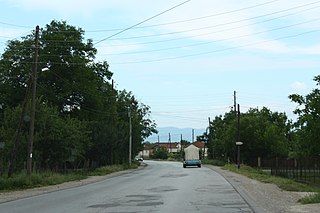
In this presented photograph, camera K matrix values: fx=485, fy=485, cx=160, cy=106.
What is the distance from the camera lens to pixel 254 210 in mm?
14789

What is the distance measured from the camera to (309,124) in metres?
39.9

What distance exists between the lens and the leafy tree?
3924 centimetres

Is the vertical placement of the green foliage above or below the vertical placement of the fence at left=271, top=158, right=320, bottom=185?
above

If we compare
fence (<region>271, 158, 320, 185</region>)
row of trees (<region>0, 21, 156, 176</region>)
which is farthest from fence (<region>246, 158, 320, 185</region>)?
row of trees (<region>0, 21, 156, 176</region>)

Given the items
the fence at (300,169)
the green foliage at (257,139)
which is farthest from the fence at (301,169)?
the green foliage at (257,139)

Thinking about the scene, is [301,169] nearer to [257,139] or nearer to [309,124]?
[309,124]

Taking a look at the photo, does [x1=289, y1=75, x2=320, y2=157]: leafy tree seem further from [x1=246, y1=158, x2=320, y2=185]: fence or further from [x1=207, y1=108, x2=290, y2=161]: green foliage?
[x1=207, y1=108, x2=290, y2=161]: green foliage

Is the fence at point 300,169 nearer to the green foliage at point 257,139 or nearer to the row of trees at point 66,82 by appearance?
the row of trees at point 66,82

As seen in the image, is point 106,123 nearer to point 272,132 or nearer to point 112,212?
point 272,132

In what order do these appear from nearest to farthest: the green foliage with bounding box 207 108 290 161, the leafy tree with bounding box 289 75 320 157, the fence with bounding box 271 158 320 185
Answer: the fence with bounding box 271 158 320 185
the leafy tree with bounding box 289 75 320 157
the green foliage with bounding box 207 108 290 161

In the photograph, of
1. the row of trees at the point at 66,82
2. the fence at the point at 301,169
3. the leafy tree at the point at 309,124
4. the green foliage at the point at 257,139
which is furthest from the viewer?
the green foliage at the point at 257,139

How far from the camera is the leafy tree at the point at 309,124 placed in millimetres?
A: 39241

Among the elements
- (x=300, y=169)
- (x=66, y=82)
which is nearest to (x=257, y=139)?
(x=66, y=82)

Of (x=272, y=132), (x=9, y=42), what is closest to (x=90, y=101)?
(x=9, y=42)
